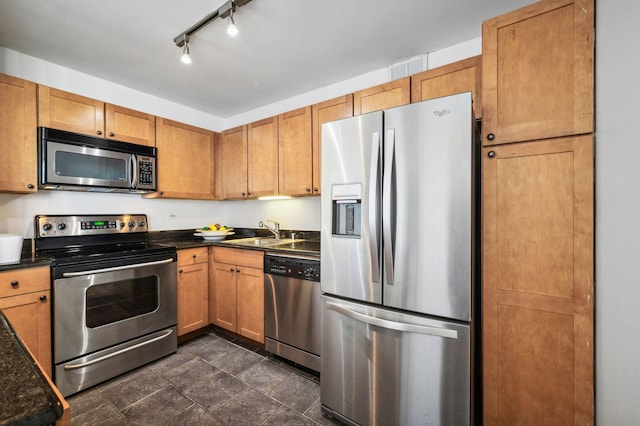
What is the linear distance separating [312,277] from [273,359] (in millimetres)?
903

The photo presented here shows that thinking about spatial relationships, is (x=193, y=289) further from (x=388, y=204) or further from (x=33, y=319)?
(x=388, y=204)

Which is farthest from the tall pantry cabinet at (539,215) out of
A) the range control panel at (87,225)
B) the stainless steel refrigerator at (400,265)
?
the range control panel at (87,225)

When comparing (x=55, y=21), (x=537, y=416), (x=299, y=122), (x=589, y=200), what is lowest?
(x=537, y=416)

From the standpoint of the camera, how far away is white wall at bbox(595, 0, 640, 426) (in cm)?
111

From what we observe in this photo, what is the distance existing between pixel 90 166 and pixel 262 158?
148cm

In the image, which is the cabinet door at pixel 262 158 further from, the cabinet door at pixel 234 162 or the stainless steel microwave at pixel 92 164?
the stainless steel microwave at pixel 92 164

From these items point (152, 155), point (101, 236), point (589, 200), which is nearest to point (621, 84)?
point (589, 200)

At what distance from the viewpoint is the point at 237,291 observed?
106 inches

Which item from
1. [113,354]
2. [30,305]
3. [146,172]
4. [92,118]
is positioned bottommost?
[113,354]

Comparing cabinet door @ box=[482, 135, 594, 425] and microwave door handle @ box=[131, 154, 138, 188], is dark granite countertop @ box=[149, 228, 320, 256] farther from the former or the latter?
cabinet door @ box=[482, 135, 594, 425]

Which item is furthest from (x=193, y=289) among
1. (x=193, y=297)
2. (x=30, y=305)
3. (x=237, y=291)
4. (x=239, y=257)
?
(x=30, y=305)

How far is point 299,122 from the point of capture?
2.69 m

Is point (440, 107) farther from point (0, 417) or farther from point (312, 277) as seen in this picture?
point (0, 417)

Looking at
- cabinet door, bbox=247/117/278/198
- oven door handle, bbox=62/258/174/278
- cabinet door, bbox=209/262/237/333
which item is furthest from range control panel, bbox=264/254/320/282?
oven door handle, bbox=62/258/174/278
